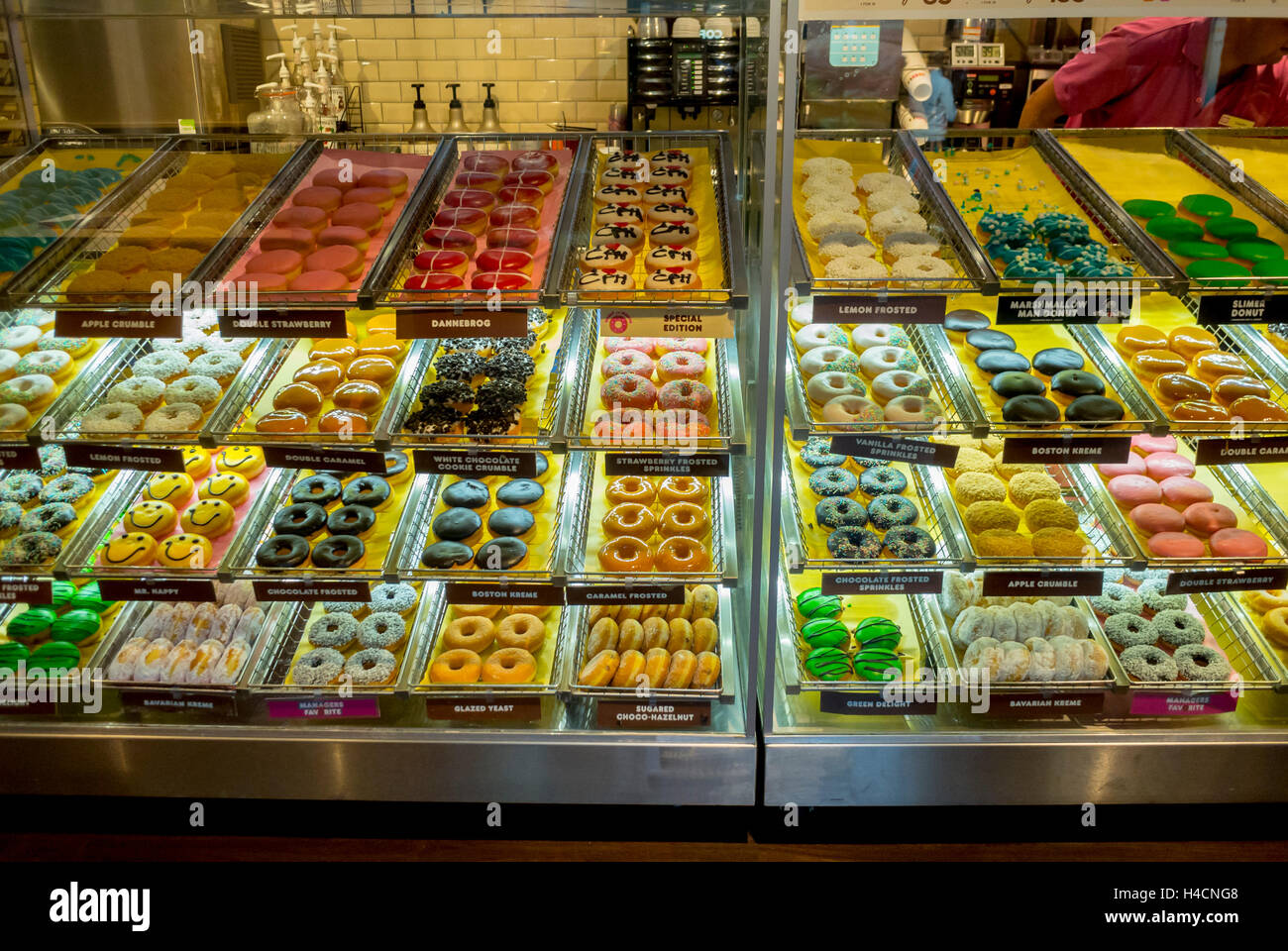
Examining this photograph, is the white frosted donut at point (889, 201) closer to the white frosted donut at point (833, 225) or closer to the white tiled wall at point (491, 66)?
the white frosted donut at point (833, 225)

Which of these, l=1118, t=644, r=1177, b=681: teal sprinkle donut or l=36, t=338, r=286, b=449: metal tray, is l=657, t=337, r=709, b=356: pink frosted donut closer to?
l=36, t=338, r=286, b=449: metal tray

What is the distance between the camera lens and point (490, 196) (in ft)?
9.46

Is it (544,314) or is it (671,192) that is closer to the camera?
(671,192)

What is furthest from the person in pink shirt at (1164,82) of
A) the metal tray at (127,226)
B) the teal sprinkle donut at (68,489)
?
the teal sprinkle donut at (68,489)

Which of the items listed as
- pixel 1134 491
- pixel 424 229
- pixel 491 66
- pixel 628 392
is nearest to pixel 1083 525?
pixel 1134 491

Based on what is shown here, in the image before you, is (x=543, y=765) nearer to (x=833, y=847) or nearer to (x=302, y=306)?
(x=833, y=847)

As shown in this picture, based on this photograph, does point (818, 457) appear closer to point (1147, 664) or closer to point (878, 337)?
point (878, 337)

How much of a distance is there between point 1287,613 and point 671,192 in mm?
2103

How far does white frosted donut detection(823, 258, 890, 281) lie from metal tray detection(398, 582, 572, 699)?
1.27 metres

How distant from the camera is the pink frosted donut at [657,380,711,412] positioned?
9.01 feet

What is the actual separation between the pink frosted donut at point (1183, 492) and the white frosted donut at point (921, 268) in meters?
1.01

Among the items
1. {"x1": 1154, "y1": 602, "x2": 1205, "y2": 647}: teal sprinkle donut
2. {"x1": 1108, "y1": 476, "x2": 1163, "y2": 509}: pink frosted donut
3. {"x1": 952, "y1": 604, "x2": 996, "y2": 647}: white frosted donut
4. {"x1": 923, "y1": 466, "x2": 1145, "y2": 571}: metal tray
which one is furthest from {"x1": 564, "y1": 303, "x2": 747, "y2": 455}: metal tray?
{"x1": 1154, "y1": 602, "x2": 1205, "y2": 647}: teal sprinkle donut

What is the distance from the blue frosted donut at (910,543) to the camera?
262 cm
